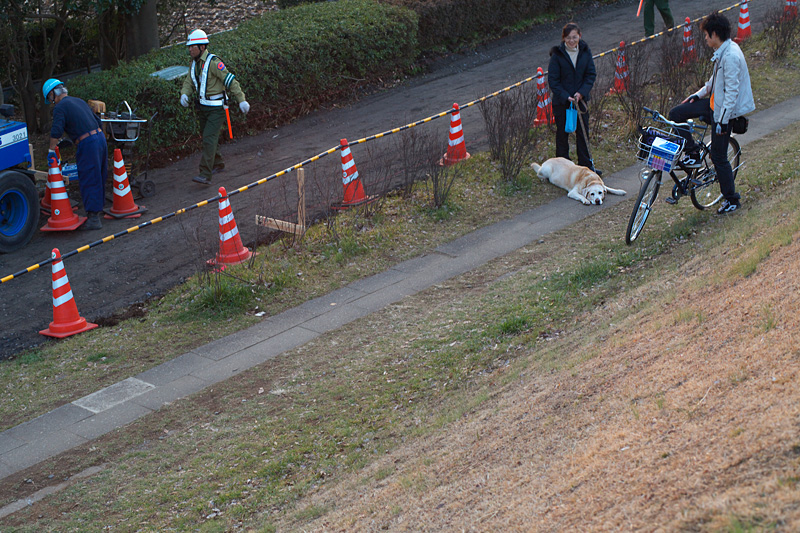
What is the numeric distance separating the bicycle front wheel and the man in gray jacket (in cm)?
51

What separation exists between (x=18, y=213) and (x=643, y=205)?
784 centimetres

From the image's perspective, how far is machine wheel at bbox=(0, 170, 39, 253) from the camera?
1000 centimetres

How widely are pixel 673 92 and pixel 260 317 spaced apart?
8437 mm

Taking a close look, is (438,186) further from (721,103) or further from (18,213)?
(18,213)

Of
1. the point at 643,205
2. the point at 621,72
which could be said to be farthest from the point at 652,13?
the point at 643,205

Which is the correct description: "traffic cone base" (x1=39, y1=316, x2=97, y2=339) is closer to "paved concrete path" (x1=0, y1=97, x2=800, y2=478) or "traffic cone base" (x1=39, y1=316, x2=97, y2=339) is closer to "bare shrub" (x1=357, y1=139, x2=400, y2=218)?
"paved concrete path" (x1=0, y1=97, x2=800, y2=478)

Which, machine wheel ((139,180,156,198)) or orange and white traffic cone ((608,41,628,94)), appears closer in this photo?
machine wheel ((139,180,156,198))

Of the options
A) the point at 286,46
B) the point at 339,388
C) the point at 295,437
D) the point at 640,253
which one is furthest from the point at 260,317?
the point at 286,46

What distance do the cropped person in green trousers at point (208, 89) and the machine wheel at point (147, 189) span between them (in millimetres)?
644

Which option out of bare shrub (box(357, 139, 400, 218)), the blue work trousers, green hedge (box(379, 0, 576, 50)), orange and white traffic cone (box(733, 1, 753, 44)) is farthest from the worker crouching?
orange and white traffic cone (box(733, 1, 753, 44))

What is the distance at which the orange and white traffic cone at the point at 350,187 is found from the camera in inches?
416

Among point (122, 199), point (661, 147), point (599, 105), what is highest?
point (122, 199)

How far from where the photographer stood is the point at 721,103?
793 centimetres

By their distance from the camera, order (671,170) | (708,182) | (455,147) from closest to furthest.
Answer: (671,170) → (708,182) → (455,147)
